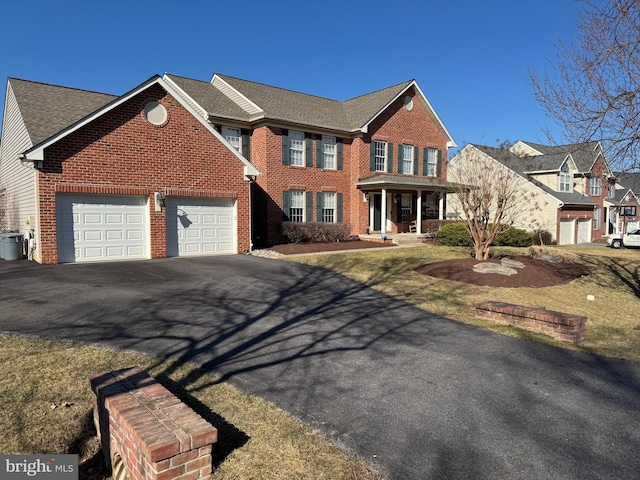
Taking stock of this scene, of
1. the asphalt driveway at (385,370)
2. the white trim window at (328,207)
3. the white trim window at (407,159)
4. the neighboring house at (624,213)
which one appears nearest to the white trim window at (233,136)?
the white trim window at (328,207)

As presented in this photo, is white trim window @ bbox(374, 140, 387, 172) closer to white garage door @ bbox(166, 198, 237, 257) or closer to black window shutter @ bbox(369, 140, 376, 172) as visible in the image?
black window shutter @ bbox(369, 140, 376, 172)

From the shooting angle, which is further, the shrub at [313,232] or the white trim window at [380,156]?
the white trim window at [380,156]

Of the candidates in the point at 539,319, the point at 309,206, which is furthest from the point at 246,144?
the point at 539,319

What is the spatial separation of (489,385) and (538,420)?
828mm

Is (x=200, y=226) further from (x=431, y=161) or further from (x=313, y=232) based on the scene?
(x=431, y=161)

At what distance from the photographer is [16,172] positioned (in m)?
15.8

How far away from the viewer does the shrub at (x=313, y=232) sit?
65.5ft

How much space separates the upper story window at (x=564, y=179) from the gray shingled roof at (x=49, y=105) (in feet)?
102

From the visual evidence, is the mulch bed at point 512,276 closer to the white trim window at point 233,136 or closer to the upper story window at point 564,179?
the white trim window at point 233,136

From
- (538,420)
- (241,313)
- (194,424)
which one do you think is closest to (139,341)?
(241,313)

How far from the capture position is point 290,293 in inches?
388

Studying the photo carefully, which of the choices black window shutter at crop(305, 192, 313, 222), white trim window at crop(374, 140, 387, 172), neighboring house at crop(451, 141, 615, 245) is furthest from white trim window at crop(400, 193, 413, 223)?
neighboring house at crop(451, 141, 615, 245)

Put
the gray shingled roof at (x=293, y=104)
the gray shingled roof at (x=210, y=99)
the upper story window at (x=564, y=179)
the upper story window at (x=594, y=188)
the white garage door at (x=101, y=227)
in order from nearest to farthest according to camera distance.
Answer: the white garage door at (x=101, y=227) < the gray shingled roof at (x=210, y=99) < the gray shingled roof at (x=293, y=104) < the upper story window at (x=564, y=179) < the upper story window at (x=594, y=188)

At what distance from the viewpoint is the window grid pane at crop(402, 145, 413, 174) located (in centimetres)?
2648
